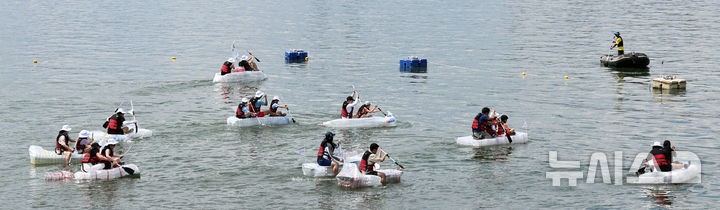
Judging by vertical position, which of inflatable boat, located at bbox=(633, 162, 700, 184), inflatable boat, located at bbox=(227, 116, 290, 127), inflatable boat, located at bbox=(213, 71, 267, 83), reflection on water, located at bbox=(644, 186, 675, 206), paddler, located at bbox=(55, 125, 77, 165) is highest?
inflatable boat, located at bbox=(213, 71, 267, 83)

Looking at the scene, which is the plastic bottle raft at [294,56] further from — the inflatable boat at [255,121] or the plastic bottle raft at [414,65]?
the inflatable boat at [255,121]

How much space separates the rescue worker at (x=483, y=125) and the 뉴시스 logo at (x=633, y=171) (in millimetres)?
3179

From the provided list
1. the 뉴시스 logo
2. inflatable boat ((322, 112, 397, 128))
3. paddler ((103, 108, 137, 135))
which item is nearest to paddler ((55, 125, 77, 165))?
paddler ((103, 108, 137, 135))

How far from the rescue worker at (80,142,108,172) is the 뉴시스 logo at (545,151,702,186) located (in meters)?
19.2

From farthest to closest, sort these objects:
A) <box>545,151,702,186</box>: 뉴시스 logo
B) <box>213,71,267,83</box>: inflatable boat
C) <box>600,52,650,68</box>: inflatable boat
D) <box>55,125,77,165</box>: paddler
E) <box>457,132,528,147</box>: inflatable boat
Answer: <box>600,52,650,68</box>: inflatable boat < <box>213,71,267,83</box>: inflatable boat < <box>457,132,528,147</box>: inflatable boat < <box>55,125,77,165</box>: paddler < <box>545,151,702,186</box>: 뉴시스 logo

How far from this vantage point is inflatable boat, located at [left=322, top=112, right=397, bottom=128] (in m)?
45.8

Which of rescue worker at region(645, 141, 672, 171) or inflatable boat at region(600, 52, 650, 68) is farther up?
inflatable boat at region(600, 52, 650, 68)

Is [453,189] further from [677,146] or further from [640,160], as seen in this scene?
[677,146]

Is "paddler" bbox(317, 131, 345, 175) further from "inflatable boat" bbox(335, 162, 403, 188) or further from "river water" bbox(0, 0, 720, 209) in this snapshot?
"inflatable boat" bbox(335, 162, 403, 188)

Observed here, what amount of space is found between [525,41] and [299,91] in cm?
4351

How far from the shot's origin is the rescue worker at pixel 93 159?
1356 inches

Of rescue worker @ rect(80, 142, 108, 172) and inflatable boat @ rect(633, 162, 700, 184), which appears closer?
inflatable boat @ rect(633, 162, 700, 184)

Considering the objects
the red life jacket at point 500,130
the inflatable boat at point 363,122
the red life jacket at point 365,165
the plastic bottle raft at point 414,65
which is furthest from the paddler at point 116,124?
the plastic bottle raft at point 414,65

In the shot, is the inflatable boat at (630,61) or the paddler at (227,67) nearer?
the paddler at (227,67)
